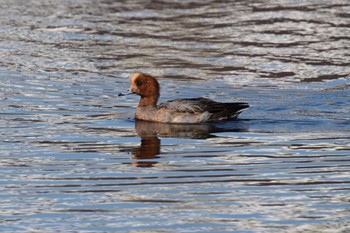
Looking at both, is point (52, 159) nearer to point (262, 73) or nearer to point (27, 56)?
point (262, 73)

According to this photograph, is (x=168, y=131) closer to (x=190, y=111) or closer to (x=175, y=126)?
(x=175, y=126)

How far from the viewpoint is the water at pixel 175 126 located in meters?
10.2

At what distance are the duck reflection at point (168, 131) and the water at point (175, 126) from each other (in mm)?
30

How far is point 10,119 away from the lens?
1590cm

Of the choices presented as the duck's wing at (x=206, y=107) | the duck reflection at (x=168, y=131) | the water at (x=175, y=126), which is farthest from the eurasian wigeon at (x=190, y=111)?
the water at (x=175, y=126)

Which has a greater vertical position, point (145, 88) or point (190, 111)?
point (145, 88)

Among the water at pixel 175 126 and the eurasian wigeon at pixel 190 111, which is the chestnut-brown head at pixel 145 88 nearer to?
the eurasian wigeon at pixel 190 111

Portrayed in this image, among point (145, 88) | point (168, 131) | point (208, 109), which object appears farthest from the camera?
point (145, 88)

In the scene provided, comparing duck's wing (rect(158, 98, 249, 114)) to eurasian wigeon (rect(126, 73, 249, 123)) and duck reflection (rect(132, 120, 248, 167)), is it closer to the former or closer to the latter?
eurasian wigeon (rect(126, 73, 249, 123))

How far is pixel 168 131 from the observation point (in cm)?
1577

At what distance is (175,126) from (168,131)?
22.0 inches

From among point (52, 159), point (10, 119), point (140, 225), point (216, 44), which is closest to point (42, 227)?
point (140, 225)

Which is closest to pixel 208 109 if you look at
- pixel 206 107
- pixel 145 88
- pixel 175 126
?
pixel 206 107

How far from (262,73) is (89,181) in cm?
958
